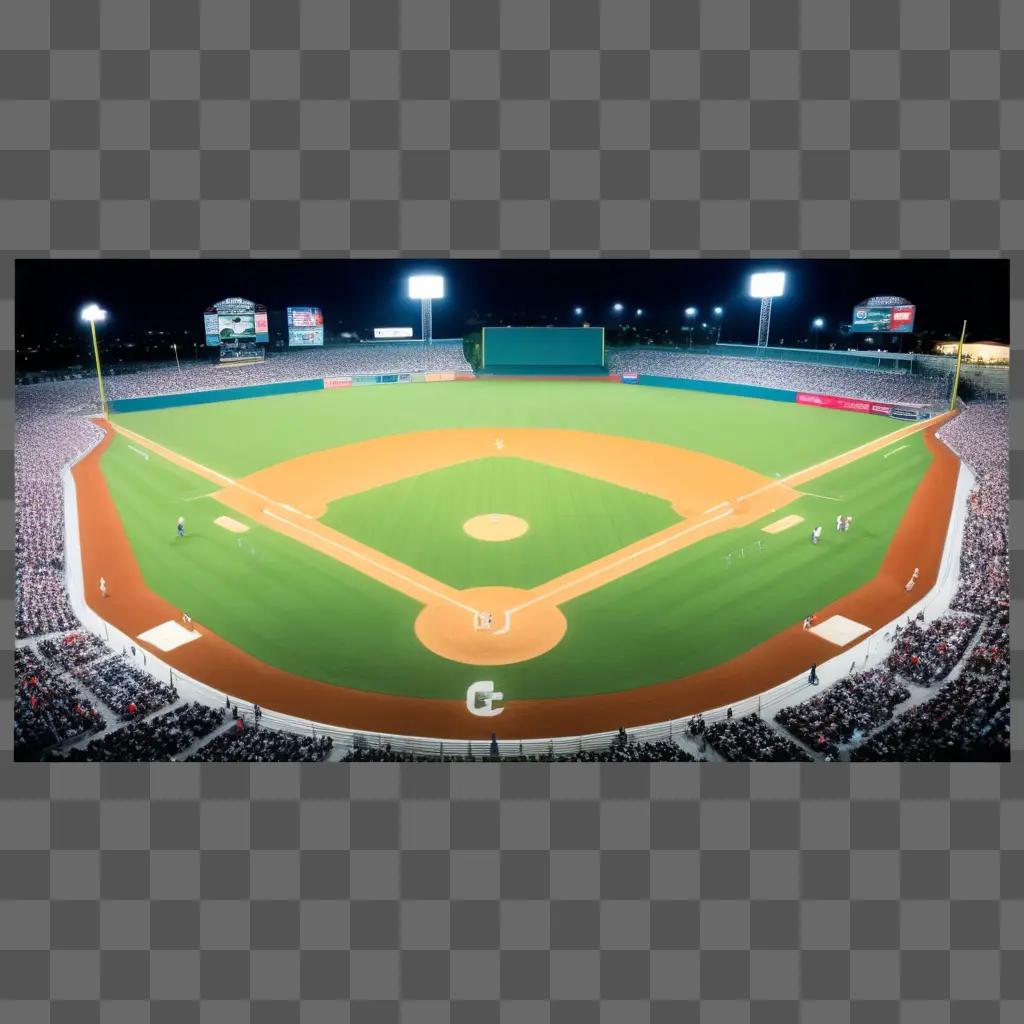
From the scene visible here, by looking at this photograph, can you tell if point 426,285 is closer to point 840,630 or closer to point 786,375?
point 786,375

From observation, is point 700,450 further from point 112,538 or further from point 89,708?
point 89,708

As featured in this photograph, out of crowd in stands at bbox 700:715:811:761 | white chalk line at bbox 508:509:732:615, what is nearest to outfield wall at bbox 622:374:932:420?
white chalk line at bbox 508:509:732:615

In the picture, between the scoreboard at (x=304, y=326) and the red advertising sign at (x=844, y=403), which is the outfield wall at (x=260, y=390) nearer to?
the scoreboard at (x=304, y=326)

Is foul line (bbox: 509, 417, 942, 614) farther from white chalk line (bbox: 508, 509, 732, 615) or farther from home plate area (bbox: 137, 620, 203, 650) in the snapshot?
home plate area (bbox: 137, 620, 203, 650)

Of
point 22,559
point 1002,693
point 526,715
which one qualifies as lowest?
point 526,715

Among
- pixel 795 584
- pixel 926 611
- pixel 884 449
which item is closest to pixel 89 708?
pixel 795 584

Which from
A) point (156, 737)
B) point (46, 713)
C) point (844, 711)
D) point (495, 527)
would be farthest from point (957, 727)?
point (46, 713)
